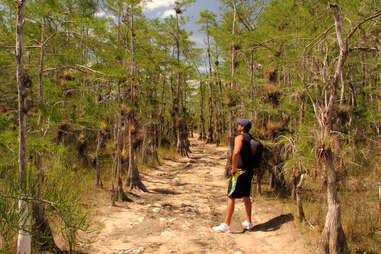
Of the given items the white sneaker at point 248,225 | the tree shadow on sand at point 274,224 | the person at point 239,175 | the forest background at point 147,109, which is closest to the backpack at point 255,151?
the person at point 239,175

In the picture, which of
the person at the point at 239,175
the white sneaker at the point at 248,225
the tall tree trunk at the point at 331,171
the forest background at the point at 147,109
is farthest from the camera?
the white sneaker at the point at 248,225

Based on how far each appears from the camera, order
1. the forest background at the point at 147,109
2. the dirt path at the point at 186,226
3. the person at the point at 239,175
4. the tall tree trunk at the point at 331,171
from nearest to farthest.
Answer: the forest background at the point at 147,109 → the tall tree trunk at the point at 331,171 → the dirt path at the point at 186,226 → the person at the point at 239,175

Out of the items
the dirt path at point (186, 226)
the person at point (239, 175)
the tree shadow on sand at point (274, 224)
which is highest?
the person at point (239, 175)

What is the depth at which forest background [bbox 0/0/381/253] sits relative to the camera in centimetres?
279

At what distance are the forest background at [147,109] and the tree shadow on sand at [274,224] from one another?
1.25ft

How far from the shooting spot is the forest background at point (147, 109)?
2793 millimetres

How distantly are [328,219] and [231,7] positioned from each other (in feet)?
31.5

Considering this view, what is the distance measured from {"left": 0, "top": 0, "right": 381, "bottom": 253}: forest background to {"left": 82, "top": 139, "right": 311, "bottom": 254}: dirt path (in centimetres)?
48

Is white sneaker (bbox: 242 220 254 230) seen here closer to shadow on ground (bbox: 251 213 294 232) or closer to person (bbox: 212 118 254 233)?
shadow on ground (bbox: 251 213 294 232)

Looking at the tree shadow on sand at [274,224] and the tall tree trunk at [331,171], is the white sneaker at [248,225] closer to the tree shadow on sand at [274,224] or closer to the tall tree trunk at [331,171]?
the tree shadow on sand at [274,224]

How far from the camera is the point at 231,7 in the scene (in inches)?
406

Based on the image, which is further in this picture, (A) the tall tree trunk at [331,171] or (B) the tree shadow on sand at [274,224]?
(B) the tree shadow on sand at [274,224]

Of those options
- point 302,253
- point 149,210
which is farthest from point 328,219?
point 149,210

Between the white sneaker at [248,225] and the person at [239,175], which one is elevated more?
the person at [239,175]
